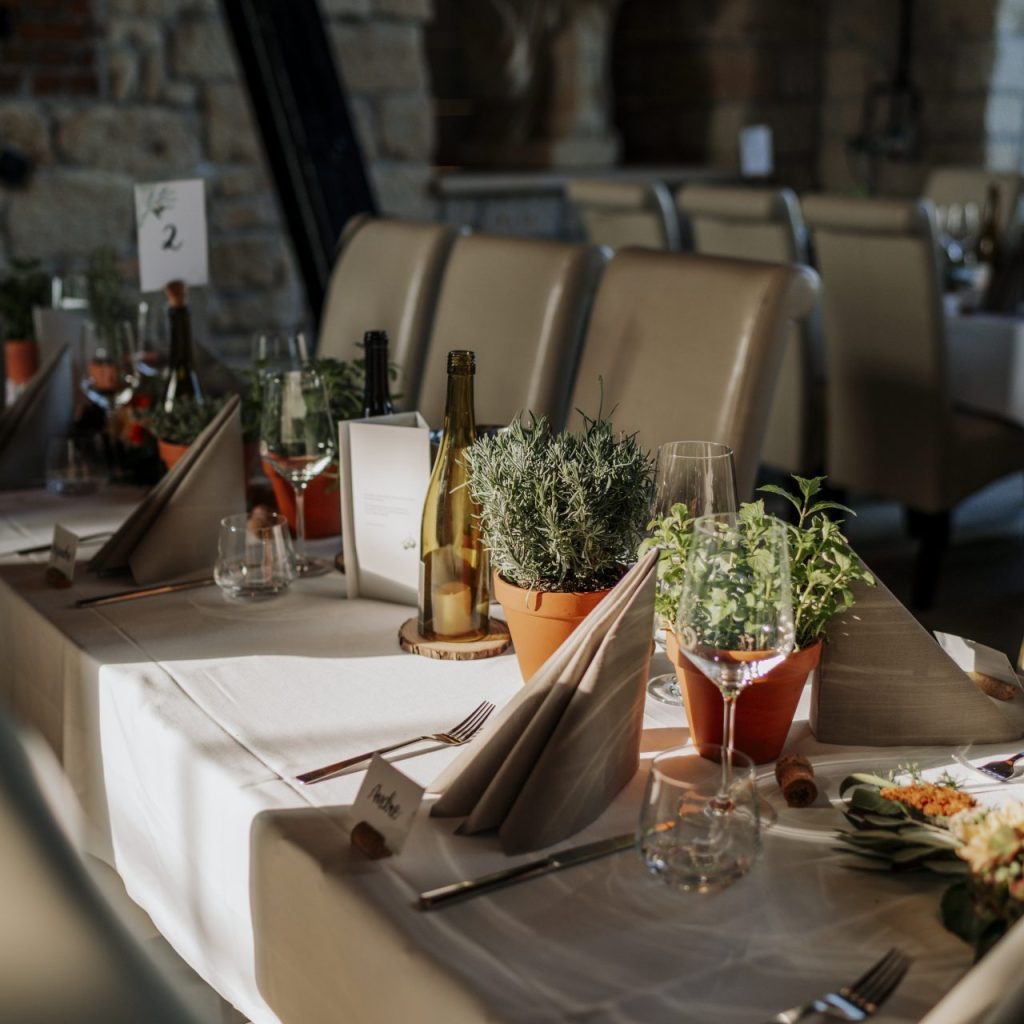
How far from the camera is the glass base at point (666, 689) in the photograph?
1188mm

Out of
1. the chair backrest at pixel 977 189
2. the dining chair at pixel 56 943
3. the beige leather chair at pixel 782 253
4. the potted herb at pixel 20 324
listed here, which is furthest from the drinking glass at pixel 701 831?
the chair backrest at pixel 977 189

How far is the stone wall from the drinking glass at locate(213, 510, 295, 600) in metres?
2.84

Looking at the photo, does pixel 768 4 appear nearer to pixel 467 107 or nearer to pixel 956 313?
pixel 467 107

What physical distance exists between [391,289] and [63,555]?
125 centimetres

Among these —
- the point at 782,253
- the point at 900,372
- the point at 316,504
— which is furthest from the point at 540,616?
the point at 782,253

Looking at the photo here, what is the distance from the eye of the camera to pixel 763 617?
92cm

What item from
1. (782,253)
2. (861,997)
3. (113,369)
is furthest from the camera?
(782,253)

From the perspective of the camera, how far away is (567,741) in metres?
0.95

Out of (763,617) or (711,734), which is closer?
(763,617)

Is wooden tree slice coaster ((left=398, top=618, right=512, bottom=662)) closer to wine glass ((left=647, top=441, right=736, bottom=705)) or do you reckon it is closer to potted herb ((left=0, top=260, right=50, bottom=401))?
wine glass ((left=647, top=441, right=736, bottom=705))

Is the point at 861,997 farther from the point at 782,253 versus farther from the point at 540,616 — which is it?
the point at 782,253

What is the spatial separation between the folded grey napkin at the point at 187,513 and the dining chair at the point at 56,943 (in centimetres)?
94

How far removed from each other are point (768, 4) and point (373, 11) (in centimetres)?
231

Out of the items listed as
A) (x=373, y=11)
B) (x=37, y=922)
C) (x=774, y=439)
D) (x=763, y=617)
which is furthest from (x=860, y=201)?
(x=37, y=922)
